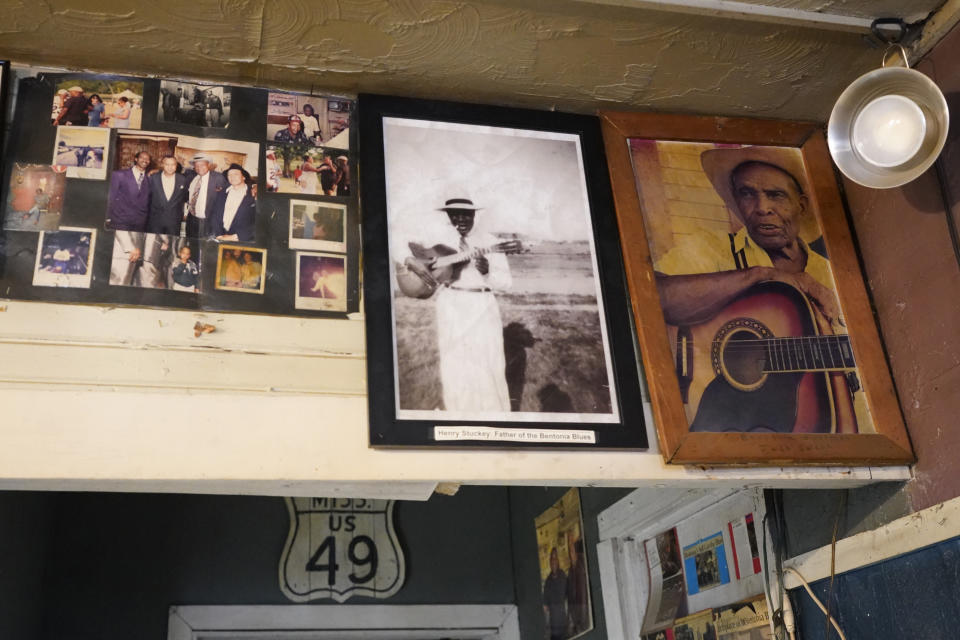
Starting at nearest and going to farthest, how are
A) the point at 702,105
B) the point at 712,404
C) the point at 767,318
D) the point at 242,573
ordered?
the point at 712,404
the point at 767,318
the point at 702,105
the point at 242,573

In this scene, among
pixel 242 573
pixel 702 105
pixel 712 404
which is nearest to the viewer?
pixel 712 404

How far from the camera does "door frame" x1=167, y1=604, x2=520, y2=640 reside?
4000 millimetres

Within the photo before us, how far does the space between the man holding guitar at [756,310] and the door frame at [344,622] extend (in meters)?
2.37

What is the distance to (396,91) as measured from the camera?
98.9 inches

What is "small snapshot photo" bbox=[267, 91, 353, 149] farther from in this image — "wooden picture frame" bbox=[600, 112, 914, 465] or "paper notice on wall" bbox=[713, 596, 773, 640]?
"paper notice on wall" bbox=[713, 596, 773, 640]

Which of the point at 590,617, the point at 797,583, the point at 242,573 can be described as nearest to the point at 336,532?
the point at 242,573

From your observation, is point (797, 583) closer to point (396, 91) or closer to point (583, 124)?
point (583, 124)

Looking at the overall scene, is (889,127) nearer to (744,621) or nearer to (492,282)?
(492,282)

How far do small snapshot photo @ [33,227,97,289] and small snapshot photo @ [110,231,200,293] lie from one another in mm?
56

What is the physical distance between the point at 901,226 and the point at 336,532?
9.32ft

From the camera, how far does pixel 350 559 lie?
4285mm

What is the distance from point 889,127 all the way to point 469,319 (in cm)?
105

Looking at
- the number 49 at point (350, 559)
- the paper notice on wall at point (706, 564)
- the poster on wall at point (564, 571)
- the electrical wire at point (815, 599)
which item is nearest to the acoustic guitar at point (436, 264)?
the electrical wire at point (815, 599)
